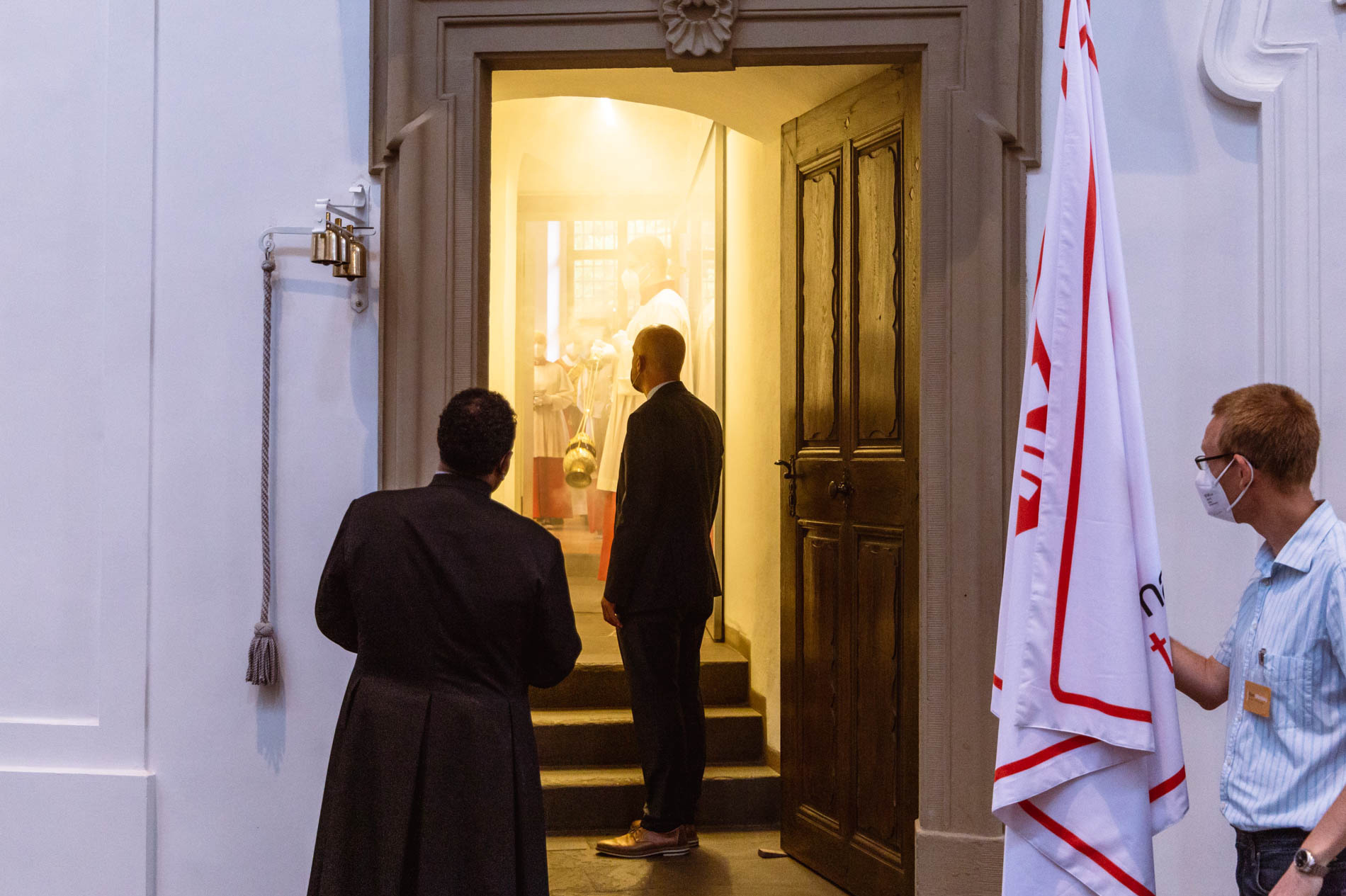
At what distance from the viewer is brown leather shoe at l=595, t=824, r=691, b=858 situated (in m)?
3.86

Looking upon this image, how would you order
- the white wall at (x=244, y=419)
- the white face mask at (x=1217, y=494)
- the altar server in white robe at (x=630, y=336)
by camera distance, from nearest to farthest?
the white face mask at (x=1217, y=494) → the white wall at (x=244, y=419) → the altar server in white robe at (x=630, y=336)

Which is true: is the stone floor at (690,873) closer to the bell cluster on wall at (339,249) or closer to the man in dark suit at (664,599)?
the man in dark suit at (664,599)

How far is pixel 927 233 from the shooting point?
2.98 meters

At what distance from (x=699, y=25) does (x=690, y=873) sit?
9.13 feet

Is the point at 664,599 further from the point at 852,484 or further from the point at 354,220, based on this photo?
the point at 354,220

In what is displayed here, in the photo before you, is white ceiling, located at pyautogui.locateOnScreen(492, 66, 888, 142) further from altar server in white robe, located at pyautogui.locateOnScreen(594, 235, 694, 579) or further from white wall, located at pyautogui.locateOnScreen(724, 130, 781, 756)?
altar server in white robe, located at pyautogui.locateOnScreen(594, 235, 694, 579)

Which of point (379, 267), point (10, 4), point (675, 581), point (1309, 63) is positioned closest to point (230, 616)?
point (379, 267)

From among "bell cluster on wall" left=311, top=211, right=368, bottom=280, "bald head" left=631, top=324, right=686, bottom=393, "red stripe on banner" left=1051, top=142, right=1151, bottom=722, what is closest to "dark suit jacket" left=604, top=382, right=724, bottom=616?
"bald head" left=631, top=324, right=686, bottom=393

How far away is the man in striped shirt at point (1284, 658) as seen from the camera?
1.65 m

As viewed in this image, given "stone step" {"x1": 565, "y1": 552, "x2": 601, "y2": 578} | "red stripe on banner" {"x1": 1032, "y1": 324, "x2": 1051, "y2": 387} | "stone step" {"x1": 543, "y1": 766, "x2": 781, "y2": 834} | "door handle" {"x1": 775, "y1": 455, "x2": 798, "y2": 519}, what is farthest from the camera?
"stone step" {"x1": 565, "y1": 552, "x2": 601, "y2": 578}

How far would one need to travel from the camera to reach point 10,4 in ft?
10.2

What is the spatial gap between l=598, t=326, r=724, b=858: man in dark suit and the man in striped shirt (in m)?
→ 2.21

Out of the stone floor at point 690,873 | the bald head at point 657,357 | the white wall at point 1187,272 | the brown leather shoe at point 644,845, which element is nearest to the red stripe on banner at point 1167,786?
the white wall at point 1187,272

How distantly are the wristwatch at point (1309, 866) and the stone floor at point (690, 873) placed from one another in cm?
220
